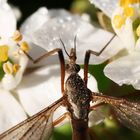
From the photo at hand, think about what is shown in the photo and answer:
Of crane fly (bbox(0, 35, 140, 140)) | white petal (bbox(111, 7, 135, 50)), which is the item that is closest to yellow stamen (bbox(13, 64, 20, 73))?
crane fly (bbox(0, 35, 140, 140))

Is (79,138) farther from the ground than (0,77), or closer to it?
closer to it

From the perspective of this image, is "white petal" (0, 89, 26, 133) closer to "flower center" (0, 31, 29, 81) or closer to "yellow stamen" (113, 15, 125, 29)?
"flower center" (0, 31, 29, 81)

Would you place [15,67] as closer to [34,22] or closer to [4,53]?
[4,53]

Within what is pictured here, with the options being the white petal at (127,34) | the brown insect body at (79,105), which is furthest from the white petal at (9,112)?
the white petal at (127,34)

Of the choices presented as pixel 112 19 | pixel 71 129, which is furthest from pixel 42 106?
pixel 112 19

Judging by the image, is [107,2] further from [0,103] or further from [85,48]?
[0,103]

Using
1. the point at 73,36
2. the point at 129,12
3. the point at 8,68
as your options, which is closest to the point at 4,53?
the point at 8,68
